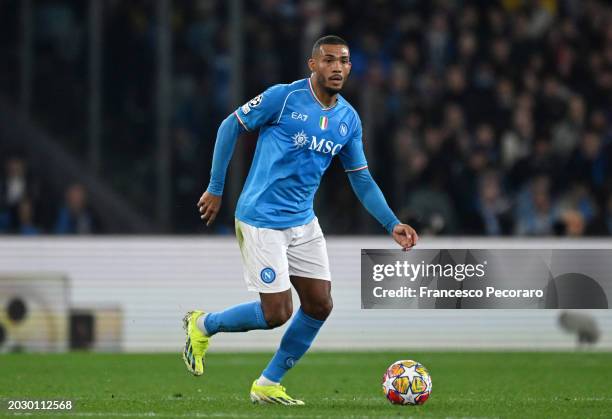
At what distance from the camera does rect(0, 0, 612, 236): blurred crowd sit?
14.7 metres

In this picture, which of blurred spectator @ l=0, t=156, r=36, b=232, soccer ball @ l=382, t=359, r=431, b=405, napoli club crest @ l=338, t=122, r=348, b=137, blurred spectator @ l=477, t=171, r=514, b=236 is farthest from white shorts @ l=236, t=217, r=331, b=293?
blurred spectator @ l=477, t=171, r=514, b=236

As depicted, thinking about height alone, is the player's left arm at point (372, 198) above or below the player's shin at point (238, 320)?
above

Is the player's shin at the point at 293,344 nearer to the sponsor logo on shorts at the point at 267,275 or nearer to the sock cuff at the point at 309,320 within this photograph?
the sock cuff at the point at 309,320

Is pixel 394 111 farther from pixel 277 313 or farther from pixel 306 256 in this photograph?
pixel 277 313

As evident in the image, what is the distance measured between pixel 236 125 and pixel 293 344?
1.32 m

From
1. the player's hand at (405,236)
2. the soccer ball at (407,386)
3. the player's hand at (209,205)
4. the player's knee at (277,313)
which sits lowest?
the soccer ball at (407,386)

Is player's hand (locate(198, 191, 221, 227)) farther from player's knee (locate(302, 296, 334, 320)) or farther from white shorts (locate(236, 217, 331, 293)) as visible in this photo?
player's knee (locate(302, 296, 334, 320))

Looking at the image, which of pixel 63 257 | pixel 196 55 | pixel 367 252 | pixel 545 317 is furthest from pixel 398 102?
pixel 367 252

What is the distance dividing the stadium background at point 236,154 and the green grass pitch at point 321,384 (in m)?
0.67

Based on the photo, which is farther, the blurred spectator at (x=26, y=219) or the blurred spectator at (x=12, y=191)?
the blurred spectator at (x=12, y=191)

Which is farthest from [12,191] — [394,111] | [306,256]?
[306,256]

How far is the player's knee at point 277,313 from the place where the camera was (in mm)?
7867

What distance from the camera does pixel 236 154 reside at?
14.6m

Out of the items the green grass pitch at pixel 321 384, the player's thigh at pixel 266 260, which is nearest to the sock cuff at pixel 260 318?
the player's thigh at pixel 266 260
